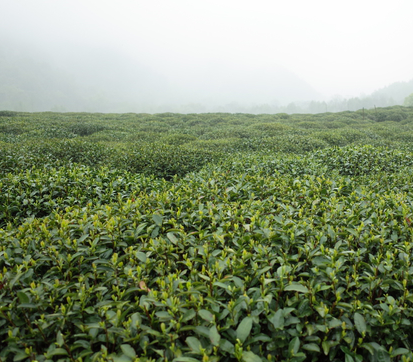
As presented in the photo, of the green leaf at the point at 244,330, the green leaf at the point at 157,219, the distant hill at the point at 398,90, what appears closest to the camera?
the green leaf at the point at 244,330

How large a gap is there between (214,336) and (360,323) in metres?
1.03

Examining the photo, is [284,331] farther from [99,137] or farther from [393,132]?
[393,132]

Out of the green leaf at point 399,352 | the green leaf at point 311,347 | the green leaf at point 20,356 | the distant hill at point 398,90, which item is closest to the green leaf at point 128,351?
the green leaf at point 20,356

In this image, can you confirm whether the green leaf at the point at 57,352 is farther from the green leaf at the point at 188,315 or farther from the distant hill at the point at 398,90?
the distant hill at the point at 398,90

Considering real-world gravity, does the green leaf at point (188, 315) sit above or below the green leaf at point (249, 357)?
above

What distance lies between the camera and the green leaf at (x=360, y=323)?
1750mm

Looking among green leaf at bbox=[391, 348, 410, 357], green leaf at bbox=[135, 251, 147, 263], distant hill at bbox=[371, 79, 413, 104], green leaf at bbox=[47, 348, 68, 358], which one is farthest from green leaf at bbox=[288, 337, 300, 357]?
distant hill at bbox=[371, 79, 413, 104]

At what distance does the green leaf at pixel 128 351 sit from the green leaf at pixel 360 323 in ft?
4.82

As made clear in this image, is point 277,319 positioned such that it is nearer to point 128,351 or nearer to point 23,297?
point 128,351

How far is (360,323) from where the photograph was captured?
1.77 metres

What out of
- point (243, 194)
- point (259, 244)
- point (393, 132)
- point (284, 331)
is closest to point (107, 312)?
point (284, 331)

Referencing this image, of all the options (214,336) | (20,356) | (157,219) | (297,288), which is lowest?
(20,356)

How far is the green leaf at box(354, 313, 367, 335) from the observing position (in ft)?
5.74

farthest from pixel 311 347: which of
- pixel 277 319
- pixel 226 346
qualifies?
pixel 226 346
